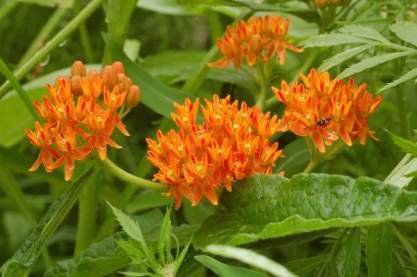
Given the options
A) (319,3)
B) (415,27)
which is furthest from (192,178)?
(319,3)

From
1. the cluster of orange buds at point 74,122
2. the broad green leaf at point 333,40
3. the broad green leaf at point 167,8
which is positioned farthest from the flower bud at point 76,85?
the broad green leaf at point 167,8

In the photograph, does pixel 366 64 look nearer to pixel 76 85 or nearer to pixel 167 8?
pixel 76 85

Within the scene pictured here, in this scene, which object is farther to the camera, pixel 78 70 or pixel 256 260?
pixel 78 70

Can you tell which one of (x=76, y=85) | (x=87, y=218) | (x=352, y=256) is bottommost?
(x=87, y=218)

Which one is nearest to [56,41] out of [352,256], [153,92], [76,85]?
[153,92]

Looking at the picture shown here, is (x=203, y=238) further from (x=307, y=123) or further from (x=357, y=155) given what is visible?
A: (x=357, y=155)

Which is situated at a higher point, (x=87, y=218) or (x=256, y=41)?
(x=256, y=41)
